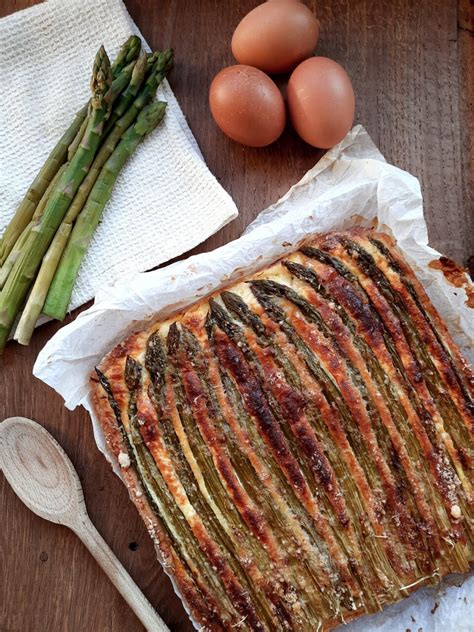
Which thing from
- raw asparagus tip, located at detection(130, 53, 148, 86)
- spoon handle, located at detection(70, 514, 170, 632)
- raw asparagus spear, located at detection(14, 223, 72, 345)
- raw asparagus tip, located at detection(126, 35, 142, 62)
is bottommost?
spoon handle, located at detection(70, 514, 170, 632)

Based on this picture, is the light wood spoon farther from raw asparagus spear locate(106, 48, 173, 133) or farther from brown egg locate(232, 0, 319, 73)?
brown egg locate(232, 0, 319, 73)

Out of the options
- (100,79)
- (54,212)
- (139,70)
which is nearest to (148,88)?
(139,70)

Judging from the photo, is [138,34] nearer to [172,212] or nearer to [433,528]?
[172,212]

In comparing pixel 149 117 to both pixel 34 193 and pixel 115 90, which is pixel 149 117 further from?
pixel 34 193

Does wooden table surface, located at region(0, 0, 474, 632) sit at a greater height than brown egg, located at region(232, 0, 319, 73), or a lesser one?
lesser

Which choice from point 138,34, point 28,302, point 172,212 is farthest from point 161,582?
point 138,34

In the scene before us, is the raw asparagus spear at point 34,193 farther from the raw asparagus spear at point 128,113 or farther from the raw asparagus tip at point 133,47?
the raw asparagus tip at point 133,47

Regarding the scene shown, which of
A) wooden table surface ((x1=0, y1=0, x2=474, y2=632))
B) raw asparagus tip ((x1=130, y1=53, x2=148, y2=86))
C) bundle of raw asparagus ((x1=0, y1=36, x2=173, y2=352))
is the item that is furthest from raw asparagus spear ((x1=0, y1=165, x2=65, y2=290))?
raw asparagus tip ((x1=130, y1=53, x2=148, y2=86))
